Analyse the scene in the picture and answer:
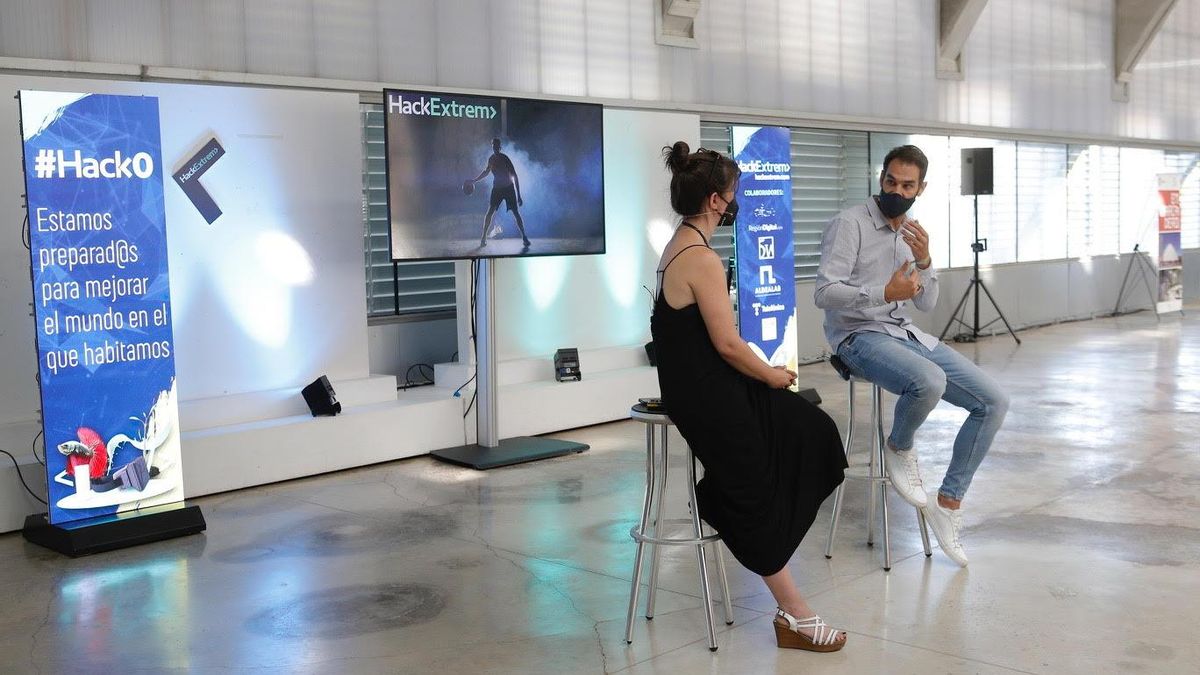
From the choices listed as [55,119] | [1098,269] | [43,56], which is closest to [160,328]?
[55,119]

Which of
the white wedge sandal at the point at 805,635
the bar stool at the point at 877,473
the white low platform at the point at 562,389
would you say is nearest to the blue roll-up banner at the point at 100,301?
the white low platform at the point at 562,389

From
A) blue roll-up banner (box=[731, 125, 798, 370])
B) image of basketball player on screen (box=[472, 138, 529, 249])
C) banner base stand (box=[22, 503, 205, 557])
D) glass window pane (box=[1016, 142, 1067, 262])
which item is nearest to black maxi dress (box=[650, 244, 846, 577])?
banner base stand (box=[22, 503, 205, 557])

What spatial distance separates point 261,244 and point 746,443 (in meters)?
3.97

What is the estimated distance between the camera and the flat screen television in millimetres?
6152

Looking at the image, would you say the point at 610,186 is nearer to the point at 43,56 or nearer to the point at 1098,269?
the point at 43,56

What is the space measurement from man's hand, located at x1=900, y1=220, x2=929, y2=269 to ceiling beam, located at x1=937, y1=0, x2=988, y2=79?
9.12m

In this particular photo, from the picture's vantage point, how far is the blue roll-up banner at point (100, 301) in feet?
16.1

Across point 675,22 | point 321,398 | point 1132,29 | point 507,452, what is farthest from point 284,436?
point 1132,29

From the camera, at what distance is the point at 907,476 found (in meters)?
4.32

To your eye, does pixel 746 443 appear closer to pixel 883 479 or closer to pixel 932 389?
pixel 932 389

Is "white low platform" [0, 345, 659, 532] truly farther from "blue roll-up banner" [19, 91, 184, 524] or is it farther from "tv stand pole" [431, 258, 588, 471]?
"blue roll-up banner" [19, 91, 184, 524]

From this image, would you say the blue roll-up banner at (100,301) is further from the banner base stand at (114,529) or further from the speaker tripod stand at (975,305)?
the speaker tripod stand at (975,305)

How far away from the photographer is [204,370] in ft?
20.9

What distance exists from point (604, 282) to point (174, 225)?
3179 mm
